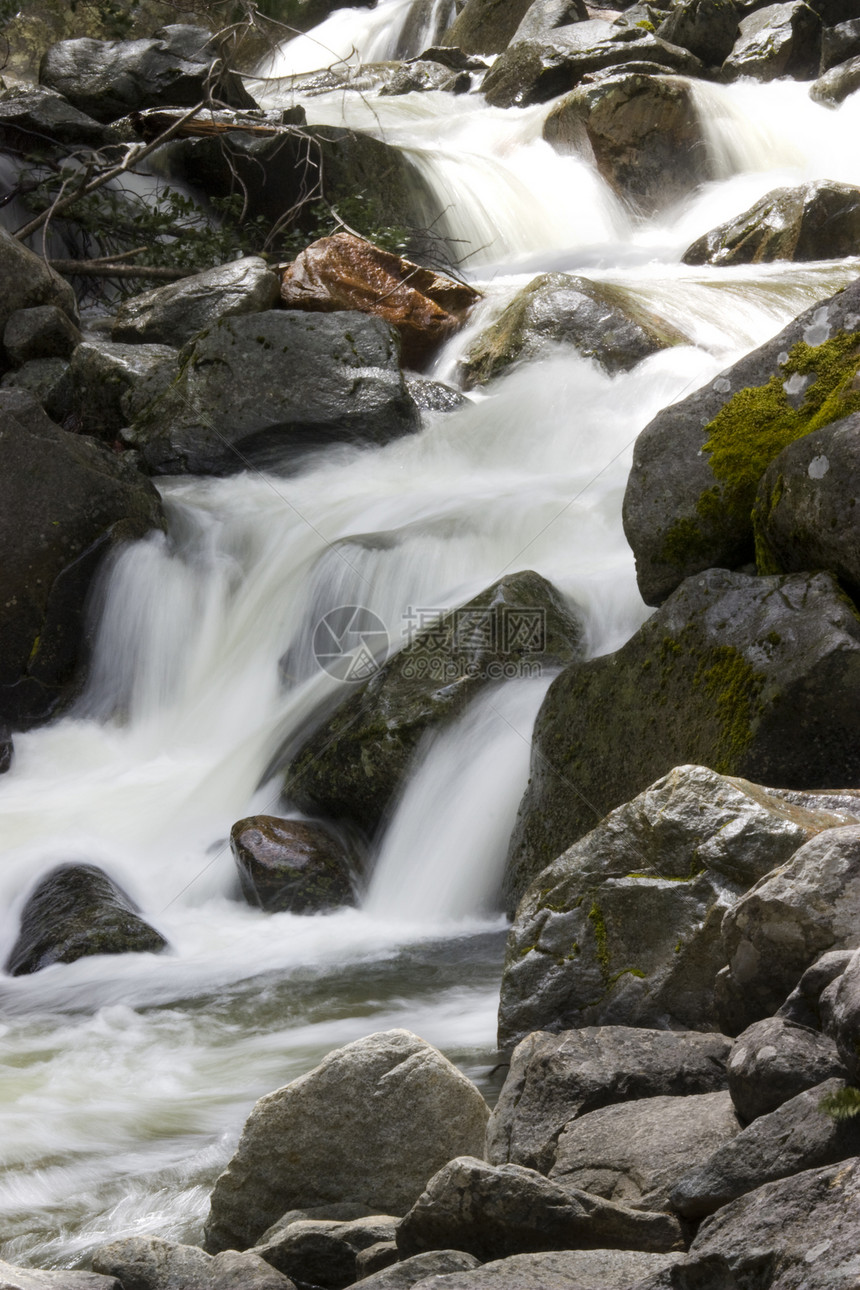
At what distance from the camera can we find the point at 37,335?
9.14 meters

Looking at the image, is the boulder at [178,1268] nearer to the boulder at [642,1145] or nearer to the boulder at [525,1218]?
the boulder at [525,1218]

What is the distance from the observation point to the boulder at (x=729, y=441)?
14.2ft

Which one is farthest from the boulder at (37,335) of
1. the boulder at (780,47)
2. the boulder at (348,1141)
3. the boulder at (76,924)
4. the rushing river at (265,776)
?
the boulder at (780,47)

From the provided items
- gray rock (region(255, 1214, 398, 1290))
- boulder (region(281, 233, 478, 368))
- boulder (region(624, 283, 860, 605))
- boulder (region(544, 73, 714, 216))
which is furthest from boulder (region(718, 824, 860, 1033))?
boulder (region(544, 73, 714, 216))

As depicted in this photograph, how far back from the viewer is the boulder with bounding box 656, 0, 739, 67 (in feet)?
56.4

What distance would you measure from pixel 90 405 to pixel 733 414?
585 cm

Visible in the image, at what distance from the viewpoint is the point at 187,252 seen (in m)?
11.4

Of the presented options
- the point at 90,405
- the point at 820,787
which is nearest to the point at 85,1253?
the point at 820,787

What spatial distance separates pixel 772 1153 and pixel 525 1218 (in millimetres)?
464

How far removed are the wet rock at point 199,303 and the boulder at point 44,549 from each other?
9.01ft

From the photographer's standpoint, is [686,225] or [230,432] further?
[686,225]

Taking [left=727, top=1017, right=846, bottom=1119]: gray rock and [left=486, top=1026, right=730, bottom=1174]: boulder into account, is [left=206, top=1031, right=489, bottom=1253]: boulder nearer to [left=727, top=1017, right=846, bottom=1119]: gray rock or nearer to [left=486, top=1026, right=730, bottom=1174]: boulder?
[left=486, top=1026, right=730, bottom=1174]: boulder

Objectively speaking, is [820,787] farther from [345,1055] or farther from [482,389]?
[482,389]

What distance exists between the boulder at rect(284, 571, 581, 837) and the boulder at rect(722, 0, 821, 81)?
48.3 feet
